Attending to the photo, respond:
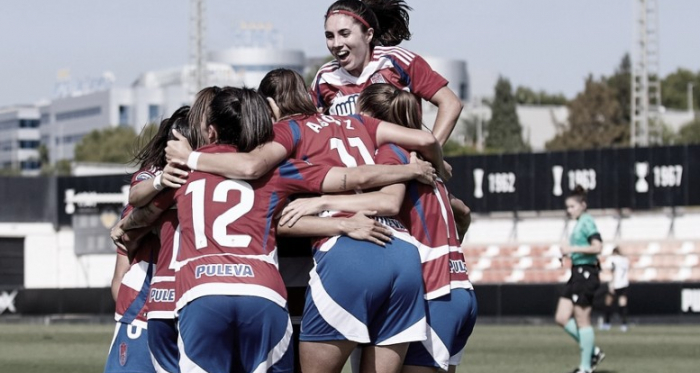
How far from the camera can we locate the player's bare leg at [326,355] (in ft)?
20.5

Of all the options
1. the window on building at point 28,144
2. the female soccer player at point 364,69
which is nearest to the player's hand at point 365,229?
the female soccer player at point 364,69

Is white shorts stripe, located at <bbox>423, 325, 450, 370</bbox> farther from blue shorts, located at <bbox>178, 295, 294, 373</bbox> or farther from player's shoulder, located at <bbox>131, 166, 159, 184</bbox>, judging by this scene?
player's shoulder, located at <bbox>131, 166, 159, 184</bbox>

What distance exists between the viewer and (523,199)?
37438 millimetres

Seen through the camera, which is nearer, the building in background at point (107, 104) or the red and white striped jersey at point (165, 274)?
the red and white striped jersey at point (165, 274)

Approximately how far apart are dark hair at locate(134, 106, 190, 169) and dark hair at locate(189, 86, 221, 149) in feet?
1.30

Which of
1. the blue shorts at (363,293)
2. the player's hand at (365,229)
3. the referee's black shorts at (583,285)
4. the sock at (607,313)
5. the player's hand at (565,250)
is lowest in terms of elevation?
the sock at (607,313)

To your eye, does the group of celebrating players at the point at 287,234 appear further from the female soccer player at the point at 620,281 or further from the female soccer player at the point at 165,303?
the female soccer player at the point at 620,281

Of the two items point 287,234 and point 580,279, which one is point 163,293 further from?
point 580,279

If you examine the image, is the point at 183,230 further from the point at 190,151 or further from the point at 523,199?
the point at 523,199

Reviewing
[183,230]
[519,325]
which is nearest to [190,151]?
[183,230]

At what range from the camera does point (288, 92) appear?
6680mm

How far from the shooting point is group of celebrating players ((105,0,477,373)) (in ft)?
19.7

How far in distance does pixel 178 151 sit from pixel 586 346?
9178 millimetres

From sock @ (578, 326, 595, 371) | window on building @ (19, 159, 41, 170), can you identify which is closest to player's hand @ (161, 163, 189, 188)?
sock @ (578, 326, 595, 371)
